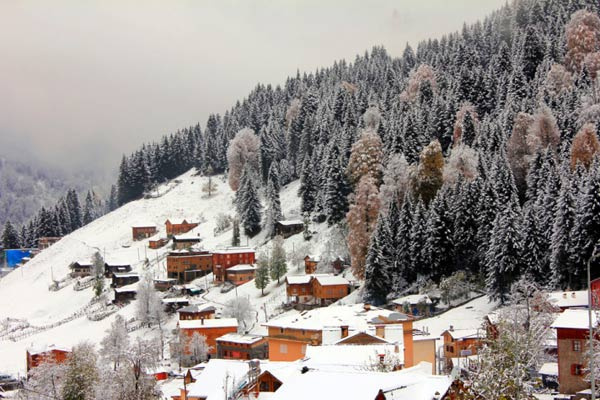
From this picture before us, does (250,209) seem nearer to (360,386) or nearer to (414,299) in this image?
(414,299)

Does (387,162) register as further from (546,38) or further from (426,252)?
(546,38)

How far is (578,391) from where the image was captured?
3859 cm

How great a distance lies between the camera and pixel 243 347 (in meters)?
69.9

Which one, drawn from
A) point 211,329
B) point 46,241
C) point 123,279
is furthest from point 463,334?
point 46,241

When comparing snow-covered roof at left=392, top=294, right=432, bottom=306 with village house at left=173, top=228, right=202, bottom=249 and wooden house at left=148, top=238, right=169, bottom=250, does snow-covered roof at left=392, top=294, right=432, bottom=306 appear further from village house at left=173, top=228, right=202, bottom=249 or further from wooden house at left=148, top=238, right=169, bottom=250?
wooden house at left=148, top=238, right=169, bottom=250

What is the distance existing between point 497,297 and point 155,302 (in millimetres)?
45298

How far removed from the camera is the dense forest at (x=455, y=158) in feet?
203

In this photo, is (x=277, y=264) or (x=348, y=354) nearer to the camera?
(x=348, y=354)

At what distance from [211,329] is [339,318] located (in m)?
22.7

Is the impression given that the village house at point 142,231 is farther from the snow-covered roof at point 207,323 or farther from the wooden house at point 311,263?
the snow-covered roof at point 207,323

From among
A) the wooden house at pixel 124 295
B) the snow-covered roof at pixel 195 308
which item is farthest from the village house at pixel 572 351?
the wooden house at pixel 124 295

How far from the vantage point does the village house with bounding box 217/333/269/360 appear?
69.4 m

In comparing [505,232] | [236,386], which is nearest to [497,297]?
[505,232]

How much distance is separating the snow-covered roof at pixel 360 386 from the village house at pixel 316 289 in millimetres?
46458
